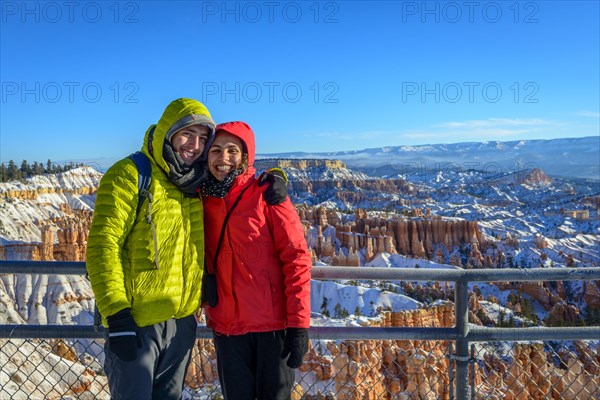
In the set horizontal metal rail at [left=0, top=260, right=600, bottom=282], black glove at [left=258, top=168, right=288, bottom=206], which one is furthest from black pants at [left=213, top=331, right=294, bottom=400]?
black glove at [left=258, top=168, right=288, bottom=206]

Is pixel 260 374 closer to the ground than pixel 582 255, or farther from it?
farther from it

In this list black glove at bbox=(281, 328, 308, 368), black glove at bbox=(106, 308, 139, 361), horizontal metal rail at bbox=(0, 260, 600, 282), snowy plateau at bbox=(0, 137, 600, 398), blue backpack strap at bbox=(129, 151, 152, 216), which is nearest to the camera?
black glove at bbox=(106, 308, 139, 361)

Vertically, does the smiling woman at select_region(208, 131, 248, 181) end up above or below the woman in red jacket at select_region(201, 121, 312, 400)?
above

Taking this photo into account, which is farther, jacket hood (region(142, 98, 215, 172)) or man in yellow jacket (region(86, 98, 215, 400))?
jacket hood (region(142, 98, 215, 172))

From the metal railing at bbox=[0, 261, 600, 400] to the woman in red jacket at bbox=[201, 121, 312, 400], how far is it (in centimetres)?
34

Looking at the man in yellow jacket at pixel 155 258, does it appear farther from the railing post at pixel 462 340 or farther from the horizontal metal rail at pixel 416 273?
the railing post at pixel 462 340

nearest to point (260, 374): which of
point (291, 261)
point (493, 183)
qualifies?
point (291, 261)

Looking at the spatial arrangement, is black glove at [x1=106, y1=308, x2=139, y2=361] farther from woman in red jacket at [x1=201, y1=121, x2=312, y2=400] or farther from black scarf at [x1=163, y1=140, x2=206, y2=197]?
black scarf at [x1=163, y1=140, x2=206, y2=197]

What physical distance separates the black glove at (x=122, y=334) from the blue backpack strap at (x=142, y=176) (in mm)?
436

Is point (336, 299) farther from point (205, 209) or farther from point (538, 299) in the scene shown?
point (205, 209)

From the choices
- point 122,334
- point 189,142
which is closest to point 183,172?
point 189,142

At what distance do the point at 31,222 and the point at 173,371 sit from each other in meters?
44.8

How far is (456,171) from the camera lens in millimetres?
131000

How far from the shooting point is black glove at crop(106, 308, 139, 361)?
6.57 feet
